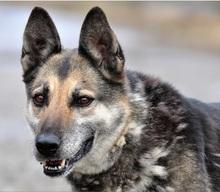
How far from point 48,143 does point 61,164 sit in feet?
0.95

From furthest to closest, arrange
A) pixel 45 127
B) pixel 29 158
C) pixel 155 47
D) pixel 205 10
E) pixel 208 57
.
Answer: pixel 205 10
pixel 155 47
pixel 208 57
pixel 29 158
pixel 45 127

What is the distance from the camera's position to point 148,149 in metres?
5.93

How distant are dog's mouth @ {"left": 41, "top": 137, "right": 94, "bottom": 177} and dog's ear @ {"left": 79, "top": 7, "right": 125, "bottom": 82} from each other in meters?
0.68

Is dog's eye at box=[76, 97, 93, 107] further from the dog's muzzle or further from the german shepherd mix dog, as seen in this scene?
the dog's muzzle

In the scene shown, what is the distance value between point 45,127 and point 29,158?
491cm

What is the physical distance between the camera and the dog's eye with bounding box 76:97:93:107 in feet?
19.1

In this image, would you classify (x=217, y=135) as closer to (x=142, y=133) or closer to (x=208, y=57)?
(x=142, y=133)

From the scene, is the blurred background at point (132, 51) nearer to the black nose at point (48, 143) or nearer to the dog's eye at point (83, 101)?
the black nose at point (48, 143)

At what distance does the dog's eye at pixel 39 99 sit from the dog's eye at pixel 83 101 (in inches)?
12.7

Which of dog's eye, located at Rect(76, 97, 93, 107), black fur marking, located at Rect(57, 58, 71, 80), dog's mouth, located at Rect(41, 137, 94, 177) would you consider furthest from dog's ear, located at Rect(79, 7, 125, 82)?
dog's mouth, located at Rect(41, 137, 94, 177)

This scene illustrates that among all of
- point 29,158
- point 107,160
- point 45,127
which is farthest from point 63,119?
point 29,158

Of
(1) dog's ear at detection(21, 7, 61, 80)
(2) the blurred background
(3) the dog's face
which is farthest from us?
(2) the blurred background

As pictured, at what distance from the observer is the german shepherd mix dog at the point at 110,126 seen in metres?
5.71

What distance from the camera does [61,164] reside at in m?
5.75
